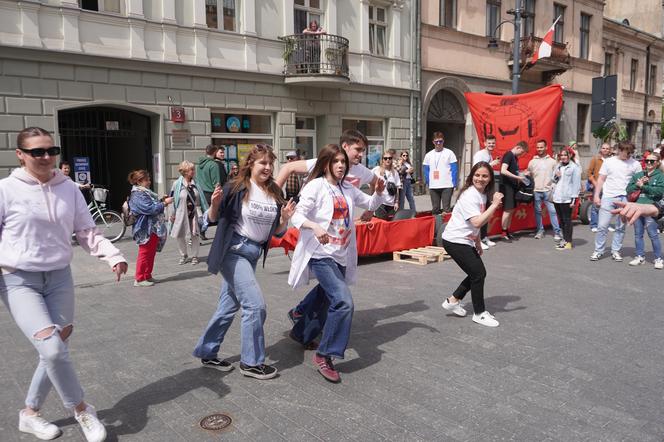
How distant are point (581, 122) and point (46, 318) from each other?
98.5 ft

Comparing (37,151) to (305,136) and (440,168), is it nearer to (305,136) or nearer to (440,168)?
(440,168)

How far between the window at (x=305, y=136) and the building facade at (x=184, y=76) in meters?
0.04

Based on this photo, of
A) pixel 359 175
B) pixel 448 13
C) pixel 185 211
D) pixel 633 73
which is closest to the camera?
pixel 359 175

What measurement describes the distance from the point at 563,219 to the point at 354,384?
6.97m

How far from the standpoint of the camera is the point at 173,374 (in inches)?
161

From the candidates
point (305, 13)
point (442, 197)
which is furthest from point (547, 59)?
point (442, 197)

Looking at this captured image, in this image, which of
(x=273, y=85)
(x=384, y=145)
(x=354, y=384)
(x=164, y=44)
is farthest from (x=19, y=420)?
(x=384, y=145)

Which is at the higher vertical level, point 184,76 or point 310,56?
point 310,56

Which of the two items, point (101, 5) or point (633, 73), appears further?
point (633, 73)

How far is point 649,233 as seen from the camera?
8.10 m

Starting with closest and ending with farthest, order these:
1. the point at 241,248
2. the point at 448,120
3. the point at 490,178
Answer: the point at 241,248 → the point at 490,178 → the point at 448,120

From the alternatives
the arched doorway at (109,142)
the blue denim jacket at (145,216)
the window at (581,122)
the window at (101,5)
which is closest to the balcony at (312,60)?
the arched doorway at (109,142)

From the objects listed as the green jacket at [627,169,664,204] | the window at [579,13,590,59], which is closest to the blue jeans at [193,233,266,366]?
the green jacket at [627,169,664,204]

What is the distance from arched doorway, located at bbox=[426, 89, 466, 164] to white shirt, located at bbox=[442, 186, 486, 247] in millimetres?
16419
